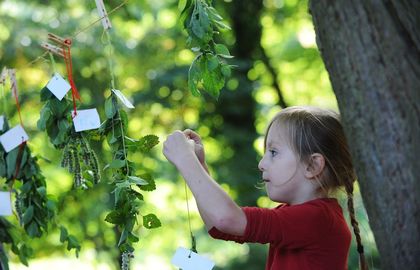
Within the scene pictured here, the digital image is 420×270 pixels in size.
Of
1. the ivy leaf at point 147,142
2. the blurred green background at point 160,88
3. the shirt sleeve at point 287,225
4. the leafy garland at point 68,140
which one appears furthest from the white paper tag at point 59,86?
the blurred green background at point 160,88

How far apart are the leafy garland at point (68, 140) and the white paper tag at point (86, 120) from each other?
44 millimetres

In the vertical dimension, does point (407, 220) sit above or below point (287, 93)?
below

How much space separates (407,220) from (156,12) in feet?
14.1

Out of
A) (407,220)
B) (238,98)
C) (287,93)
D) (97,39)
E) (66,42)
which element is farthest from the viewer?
(287,93)

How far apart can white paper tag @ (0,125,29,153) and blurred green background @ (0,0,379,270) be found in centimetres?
228

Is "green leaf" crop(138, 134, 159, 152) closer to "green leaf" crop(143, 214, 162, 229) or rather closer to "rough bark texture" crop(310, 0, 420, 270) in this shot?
"green leaf" crop(143, 214, 162, 229)

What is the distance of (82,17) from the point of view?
14.8 ft

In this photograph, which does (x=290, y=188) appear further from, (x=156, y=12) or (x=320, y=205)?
(x=156, y=12)

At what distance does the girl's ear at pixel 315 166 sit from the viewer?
4.87 feet

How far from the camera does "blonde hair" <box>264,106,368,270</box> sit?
4.88 ft

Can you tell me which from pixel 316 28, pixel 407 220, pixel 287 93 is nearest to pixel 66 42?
pixel 316 28

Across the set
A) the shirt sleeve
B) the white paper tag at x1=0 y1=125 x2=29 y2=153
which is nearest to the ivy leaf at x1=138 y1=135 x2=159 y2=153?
the shirt sleeve

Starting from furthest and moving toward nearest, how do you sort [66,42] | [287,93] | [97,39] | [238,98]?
[287,93] < [238,98] < [97,39] < [66,42]

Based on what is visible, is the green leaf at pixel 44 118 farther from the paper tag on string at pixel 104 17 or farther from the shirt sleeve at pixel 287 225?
the shirt sleeve at pixel 287 225
